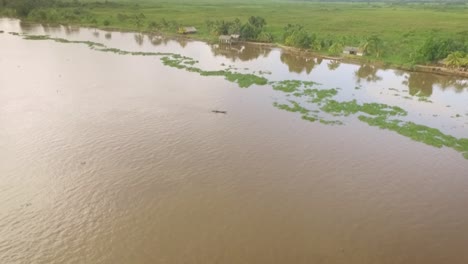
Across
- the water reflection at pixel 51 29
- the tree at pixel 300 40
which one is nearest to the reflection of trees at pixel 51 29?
the water reflection at pixel 51 29

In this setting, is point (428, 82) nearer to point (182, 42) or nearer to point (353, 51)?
point (353, 51)

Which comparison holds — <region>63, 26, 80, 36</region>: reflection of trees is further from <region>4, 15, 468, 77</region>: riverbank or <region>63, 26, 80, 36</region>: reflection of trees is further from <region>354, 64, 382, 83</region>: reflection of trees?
<region>354, 64, 382, 83</region>: reflection of trees

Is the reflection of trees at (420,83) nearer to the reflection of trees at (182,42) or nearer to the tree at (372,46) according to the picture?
the tree at (372,46)

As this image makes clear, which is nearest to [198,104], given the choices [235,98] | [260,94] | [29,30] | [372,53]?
[235,98]

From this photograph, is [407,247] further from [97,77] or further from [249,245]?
[97,77]

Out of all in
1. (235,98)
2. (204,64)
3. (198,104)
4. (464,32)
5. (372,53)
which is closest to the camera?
(198,104)

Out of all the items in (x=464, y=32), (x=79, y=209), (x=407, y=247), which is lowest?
(x=407, y=247)
